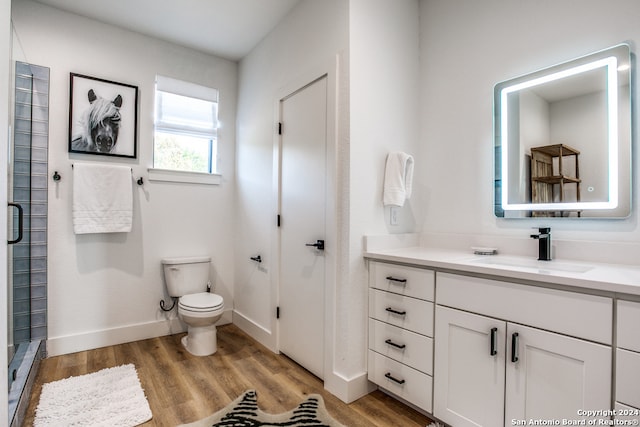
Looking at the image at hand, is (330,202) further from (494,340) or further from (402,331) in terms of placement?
(494,340)

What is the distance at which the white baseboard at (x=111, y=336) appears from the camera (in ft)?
8.00

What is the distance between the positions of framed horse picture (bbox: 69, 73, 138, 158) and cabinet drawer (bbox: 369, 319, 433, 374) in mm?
2420

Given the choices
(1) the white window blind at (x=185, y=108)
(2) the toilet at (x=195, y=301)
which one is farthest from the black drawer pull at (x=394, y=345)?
(1) the white window blind at (x=185, y=108)

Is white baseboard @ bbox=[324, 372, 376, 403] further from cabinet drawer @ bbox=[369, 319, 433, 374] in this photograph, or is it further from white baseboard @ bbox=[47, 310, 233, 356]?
white baseboard @ bbox=[47, 310, 233, 356]

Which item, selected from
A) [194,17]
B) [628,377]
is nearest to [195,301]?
[194,17]

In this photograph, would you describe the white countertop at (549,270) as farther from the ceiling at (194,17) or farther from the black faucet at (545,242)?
the ceiling at (194,17)

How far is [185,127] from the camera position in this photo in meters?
2.98

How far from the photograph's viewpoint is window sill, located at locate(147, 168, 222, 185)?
2820 millimetres

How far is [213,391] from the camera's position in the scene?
1.98 m

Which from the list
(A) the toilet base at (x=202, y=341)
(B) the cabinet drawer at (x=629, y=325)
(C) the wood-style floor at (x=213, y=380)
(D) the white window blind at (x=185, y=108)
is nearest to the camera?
(B) the cabinet drawer at (x=629, y=325)

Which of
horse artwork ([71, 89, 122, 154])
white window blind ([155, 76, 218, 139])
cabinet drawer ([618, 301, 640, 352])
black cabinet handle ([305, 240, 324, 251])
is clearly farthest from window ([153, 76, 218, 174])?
cabinet drawer ([618, 301, 640, 352])

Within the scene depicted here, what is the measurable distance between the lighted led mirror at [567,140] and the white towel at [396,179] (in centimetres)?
54

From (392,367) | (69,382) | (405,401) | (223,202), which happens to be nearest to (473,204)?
(392,367)

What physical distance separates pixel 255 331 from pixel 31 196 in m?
1.96
